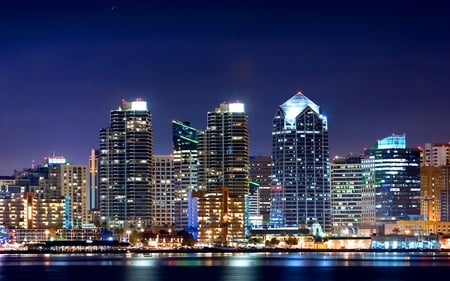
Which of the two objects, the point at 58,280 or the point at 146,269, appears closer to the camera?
the point at 58,280

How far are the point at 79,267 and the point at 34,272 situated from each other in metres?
12.6

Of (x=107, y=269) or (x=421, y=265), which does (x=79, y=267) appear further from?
(x=421, y=265)

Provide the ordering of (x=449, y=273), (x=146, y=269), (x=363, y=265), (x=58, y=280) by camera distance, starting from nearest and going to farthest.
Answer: (x=58, y=280) → (x=449, y=273) → (x=146, y=269) → (x=363, y=265)

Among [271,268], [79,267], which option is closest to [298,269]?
[271,268]

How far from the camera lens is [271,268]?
164 m

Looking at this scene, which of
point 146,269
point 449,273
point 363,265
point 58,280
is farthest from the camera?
point 363,265

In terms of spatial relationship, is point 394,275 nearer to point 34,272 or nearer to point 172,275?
point 172,275

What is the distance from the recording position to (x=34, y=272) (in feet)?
518

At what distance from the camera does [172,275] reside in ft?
478

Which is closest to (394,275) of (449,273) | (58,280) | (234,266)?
(449,273)

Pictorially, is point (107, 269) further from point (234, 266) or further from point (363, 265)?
point (363, 265)

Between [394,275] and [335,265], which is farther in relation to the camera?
[335,265]

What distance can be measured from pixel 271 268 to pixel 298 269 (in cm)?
453

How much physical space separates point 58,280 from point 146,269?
74.4 feet
